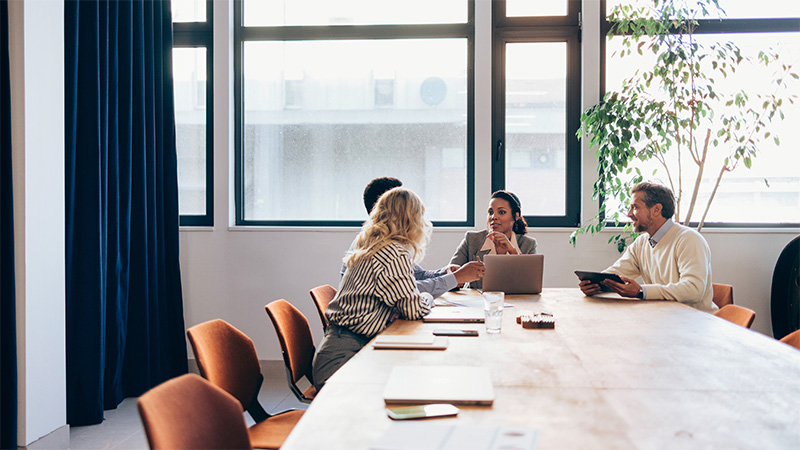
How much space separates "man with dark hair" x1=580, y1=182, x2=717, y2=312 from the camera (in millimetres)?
2875

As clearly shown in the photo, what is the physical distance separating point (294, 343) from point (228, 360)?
521 mm

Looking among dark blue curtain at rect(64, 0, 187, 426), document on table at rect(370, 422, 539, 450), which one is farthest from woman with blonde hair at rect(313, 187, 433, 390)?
dark blue curtain at rect(64, 0, 187, 426)

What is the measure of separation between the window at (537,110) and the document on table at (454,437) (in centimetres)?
345

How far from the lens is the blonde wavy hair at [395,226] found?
2.40 m

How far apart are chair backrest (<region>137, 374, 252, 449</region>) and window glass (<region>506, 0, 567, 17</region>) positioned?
3.91m

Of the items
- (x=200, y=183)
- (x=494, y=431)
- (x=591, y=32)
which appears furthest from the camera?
(x=200, y=183)

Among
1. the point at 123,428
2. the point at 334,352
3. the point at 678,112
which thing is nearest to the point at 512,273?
the point at 334,352

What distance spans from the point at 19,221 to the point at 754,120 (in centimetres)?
439

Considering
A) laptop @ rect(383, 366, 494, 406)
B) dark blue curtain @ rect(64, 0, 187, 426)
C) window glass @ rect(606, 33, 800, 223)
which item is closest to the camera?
laptop @ rect(383, 366, 494, 406)

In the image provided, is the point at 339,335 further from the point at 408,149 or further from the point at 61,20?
the point at 408,149

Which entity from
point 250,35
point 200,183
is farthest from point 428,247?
point 250,35

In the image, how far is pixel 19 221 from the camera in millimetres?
2750

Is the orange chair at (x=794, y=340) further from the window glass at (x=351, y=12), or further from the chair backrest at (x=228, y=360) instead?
the window glass at (x=351, y=12)

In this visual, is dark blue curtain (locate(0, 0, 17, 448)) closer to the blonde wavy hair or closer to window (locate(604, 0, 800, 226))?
the blonde wavy hair
